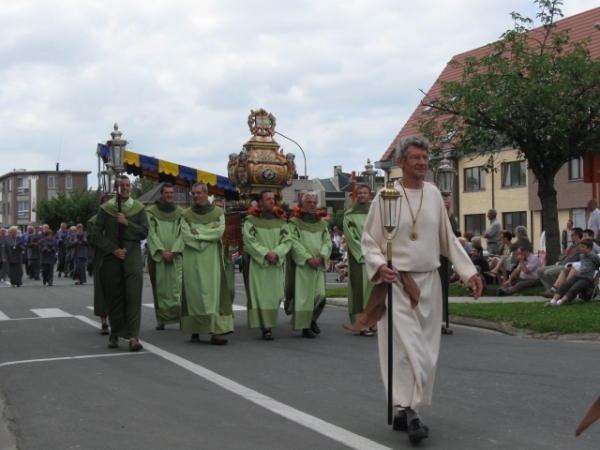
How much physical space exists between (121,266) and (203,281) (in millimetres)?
1129

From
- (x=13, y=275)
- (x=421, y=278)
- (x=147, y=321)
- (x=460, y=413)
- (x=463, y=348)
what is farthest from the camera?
(x=13, y=275)

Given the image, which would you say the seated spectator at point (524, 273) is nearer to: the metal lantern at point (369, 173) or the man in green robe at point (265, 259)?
the metal lantern at point (369, 173)

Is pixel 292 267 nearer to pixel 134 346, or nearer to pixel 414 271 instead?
pixel 134 346

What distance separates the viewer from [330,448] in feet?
20.6

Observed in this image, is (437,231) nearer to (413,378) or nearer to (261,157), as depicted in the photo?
(413,378)

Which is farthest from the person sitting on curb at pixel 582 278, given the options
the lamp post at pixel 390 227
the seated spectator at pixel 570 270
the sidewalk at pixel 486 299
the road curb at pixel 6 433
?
the road curb at pixel 6 433

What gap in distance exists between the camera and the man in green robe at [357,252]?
1373 centimetres

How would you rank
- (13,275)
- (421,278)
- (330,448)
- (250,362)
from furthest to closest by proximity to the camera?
(13,275), (250,362), (421,278), (330,448)

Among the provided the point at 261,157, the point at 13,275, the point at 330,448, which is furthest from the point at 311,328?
the point at 13,275

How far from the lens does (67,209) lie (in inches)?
3807

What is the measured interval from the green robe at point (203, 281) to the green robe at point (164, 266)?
130 cm

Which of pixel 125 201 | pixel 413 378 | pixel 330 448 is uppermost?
pixel 125 201

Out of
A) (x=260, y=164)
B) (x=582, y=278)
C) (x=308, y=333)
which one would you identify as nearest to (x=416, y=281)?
(x=308, y=333)

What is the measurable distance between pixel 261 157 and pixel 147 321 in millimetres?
3356
